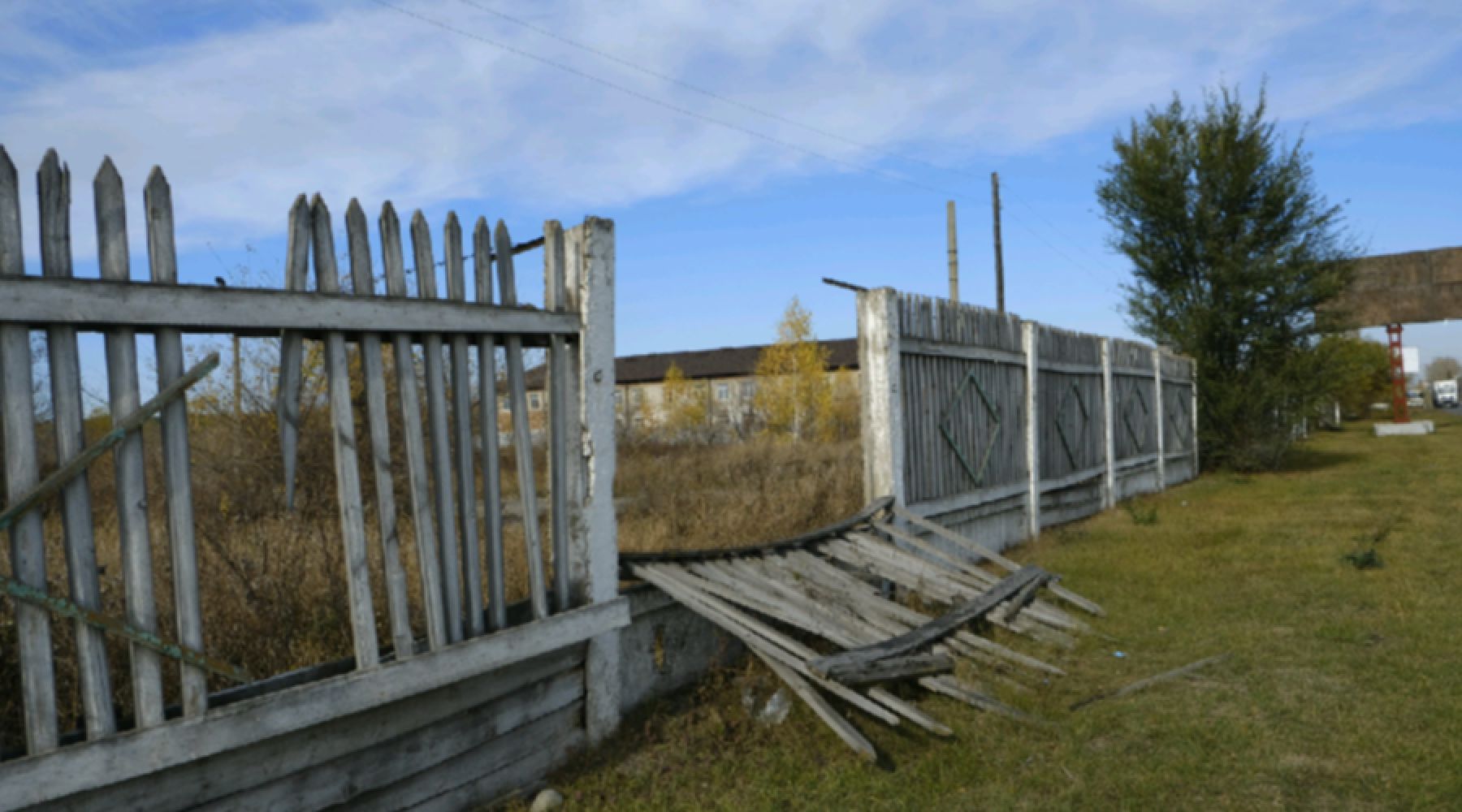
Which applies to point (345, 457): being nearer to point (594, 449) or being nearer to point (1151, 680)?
point (594, 449)

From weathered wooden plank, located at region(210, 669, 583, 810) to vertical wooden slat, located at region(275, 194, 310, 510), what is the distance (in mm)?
879

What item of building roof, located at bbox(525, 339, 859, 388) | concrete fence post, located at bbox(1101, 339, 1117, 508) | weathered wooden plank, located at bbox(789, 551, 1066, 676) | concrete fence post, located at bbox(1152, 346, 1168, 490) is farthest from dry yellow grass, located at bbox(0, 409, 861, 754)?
building roof, located at bbox(525, 339, 859, 388)

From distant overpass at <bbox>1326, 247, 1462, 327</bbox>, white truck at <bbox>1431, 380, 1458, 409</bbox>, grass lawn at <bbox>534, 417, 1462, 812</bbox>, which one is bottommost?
white truck at <bbox>1431, 380, 1458, 409</bbox>

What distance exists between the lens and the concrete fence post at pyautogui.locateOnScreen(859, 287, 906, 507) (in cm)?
734

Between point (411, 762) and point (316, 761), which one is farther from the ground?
point (316, 761)

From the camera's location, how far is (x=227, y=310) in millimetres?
2906

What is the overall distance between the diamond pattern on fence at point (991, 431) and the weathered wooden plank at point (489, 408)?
522 centimetres

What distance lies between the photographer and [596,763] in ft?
13.5

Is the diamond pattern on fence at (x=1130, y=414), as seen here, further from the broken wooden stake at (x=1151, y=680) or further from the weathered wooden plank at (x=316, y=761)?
the weathered wooden plank at (x=316, y=761)

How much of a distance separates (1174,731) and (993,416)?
5.21m

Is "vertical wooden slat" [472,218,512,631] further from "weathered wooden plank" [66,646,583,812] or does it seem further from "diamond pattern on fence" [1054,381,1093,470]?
"diamond pattern on fence" [1054,381,1093,470]

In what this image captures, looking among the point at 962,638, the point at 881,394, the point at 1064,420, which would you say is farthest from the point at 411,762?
the point at 1064,420

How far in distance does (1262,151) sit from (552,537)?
59.0 feet

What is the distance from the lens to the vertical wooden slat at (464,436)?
12.0ft
